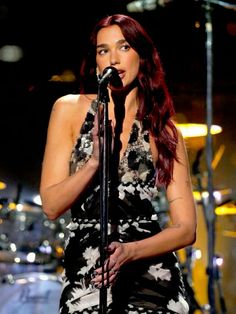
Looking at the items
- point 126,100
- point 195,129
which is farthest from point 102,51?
point 195,129

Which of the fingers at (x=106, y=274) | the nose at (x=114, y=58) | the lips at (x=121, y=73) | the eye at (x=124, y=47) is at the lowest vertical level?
the fingers at (x=106, y=274)

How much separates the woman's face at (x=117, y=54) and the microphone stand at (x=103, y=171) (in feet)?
0.75

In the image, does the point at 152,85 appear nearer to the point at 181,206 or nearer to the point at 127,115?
the point at 127,115

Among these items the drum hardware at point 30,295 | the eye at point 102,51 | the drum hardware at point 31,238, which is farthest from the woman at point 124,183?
the drum hardware at point 31,238

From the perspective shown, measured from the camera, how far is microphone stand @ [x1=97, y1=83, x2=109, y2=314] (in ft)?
4.78

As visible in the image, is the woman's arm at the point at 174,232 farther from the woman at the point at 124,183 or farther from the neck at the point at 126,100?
the neck at the point at 126,100

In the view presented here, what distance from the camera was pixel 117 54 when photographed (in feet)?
5.89

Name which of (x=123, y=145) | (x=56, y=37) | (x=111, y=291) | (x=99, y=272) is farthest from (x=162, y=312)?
(x=56, y=37)

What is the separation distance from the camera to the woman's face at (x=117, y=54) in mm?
1795

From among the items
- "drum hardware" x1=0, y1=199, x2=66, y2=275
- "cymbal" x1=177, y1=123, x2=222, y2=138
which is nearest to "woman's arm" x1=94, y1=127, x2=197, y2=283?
"cymbal" x1=177, y1=123, x2=222, y2=138

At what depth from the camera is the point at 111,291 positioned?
1608 mm

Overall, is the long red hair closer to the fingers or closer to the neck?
the neck

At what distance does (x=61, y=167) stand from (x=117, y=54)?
0.40 meters

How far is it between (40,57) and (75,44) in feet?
1.53
